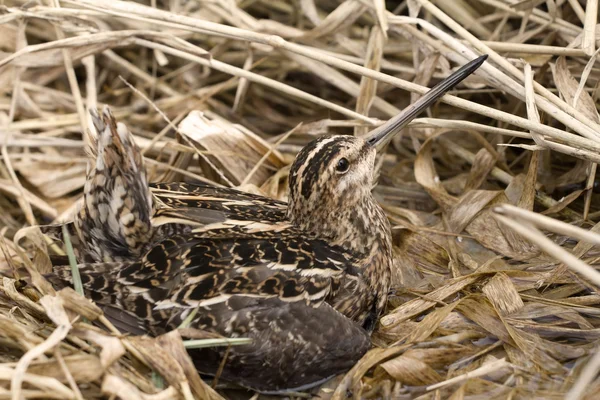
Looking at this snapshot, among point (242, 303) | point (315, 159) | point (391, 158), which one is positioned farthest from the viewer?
point (391, 158)

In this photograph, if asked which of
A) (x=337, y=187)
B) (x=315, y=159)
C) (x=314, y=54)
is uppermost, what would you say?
(x=314, y=54)

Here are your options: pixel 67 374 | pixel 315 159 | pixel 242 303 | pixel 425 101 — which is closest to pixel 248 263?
pixel 242 303

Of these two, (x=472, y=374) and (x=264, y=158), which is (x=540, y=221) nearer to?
(x=472, y=374)

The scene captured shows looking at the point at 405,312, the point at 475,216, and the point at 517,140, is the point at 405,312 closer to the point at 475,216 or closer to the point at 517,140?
the point at 475,216

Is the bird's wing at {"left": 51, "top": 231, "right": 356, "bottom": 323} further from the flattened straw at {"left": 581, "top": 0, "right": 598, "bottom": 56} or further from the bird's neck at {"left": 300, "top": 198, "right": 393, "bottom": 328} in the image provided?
the flattened straw at {"left": 581, "top": 0, "right": 598, "bottom": 56}

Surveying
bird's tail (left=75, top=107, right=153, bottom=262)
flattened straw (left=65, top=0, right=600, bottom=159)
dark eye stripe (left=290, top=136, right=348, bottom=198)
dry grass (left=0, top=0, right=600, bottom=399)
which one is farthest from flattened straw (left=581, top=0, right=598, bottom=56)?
bird's tail (left=75, top=107, right=153, bottom=262)

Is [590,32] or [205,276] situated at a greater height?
[590,32]

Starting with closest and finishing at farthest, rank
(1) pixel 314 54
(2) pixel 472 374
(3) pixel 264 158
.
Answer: (2) pixel 472 374
(1) pixel 314 54
(3) pixel 264 158

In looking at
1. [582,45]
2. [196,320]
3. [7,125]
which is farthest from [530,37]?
[7,125]
